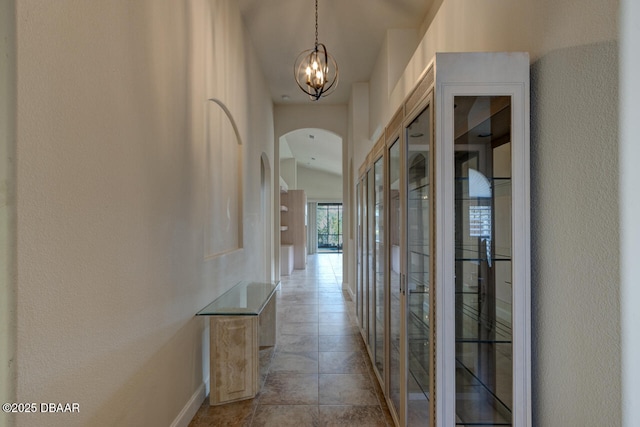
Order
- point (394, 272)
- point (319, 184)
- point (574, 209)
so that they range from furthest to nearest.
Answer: point (319, 184) < point (394, 272) < point (574, 209)

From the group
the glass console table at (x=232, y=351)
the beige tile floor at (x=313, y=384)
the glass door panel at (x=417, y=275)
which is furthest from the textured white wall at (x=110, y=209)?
the glass door panel at (x=417, y=275)

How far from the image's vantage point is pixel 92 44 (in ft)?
4.68

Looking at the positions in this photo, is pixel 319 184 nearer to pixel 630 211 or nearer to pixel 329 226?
pixel 329 226

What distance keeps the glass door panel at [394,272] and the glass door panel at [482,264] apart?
64cm

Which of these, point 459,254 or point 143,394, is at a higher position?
point 459,254

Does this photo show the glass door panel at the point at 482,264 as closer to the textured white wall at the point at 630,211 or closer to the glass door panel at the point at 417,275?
the glass door panel at the point at 417,275

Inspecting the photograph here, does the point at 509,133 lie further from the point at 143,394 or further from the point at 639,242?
the point at 143,394

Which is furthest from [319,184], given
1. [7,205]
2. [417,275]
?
[7,205]

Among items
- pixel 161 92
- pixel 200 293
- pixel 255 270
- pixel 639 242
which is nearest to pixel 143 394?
pixel 200 293

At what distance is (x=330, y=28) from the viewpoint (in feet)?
15.1

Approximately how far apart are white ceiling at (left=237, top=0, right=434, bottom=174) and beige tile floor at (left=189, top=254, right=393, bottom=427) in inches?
163

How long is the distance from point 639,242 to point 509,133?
685mm

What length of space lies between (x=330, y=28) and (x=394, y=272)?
3.68 m

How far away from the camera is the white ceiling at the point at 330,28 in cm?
409
